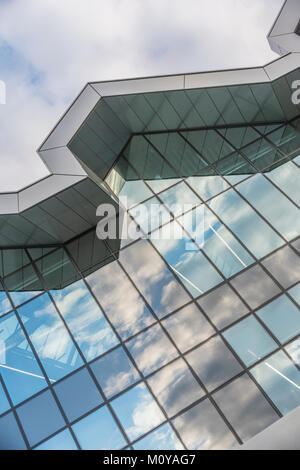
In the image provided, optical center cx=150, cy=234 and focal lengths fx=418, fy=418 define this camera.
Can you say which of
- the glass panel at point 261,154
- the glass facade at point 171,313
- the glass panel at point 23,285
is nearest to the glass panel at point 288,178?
the glass facade at point 171,313

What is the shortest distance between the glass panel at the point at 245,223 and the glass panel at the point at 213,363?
3563mm

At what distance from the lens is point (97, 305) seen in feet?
48.0

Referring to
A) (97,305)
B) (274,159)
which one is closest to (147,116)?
(274,159)

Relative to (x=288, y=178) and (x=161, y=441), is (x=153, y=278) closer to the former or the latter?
(x=161, y=441)

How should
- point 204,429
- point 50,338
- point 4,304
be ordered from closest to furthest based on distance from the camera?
point 204,429 → point 50,338 → point 4,304

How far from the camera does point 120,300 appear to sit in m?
14.5

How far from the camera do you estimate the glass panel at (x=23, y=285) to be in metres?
15.2

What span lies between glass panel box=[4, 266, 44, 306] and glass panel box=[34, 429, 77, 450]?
4.90 m

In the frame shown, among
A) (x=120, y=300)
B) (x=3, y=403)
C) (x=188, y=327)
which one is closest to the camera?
(x=3, y=403)

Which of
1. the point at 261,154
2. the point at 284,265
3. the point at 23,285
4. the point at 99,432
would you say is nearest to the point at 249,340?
the point at 284,265

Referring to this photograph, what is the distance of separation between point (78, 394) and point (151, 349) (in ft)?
8.53

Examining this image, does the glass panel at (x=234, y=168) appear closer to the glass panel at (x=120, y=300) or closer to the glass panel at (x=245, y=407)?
the glass panel at (x=120, y=300)

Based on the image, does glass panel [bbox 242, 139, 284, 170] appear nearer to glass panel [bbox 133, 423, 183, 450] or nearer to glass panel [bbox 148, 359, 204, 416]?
glass panel [bbox 148, 359, 204, 416]

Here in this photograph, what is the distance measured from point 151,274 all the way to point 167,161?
17.3ft
